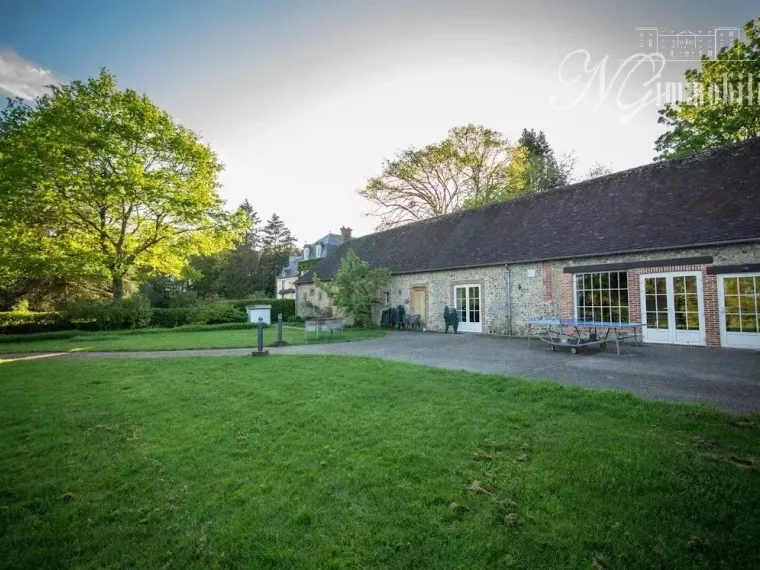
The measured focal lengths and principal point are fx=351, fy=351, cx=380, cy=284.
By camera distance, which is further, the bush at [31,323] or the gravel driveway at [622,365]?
the bush at [31,323]

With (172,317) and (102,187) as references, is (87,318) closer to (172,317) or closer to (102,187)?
(172,317)

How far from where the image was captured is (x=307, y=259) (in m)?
43.1

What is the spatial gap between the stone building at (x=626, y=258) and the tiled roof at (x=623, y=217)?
0.17 feet

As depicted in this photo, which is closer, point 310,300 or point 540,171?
point 310,300

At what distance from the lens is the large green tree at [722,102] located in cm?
1950

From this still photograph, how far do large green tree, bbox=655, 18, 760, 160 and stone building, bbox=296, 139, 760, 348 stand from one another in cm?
1114

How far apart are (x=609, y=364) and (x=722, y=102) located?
75.8 feet

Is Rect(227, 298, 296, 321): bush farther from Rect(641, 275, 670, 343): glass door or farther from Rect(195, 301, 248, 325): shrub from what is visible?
Rect(641, 275, 670, 343): glass door

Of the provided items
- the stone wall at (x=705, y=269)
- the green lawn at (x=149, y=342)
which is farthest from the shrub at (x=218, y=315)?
the stone wall at (x=705, y=269)

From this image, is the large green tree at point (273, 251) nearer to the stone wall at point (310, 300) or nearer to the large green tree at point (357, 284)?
the stone wall at point (310, 300)

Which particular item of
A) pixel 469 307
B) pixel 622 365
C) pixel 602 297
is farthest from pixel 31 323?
pixel 602 297

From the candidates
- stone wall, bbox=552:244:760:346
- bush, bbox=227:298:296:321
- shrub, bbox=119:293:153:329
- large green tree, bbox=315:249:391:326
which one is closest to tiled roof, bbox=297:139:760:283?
stone wall, bbox=552:244:760:346

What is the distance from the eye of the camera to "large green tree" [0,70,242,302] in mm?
17344

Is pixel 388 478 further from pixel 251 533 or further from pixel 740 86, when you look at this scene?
pixel 740 86
